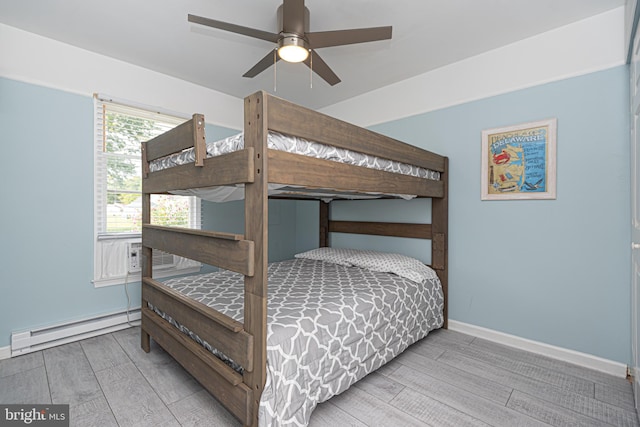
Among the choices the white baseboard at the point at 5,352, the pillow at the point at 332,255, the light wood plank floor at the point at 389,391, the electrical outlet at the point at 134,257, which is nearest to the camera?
the light wood plank floor at the point at 389,391

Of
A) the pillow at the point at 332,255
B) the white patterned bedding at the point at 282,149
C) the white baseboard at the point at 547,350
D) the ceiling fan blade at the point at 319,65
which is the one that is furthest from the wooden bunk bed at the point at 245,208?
the white baseboard at the point at 547,350

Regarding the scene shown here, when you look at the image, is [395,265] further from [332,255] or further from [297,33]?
[297,33]

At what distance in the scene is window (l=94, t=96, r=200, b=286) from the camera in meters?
2.47

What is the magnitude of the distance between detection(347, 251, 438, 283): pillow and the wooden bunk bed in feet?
2.14

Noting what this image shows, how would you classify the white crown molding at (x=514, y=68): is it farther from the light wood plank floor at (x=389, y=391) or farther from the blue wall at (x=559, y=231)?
the light wood plank floor at (x=389, y=391)

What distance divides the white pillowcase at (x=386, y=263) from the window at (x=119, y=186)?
5.40 feet

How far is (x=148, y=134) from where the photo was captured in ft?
9.14

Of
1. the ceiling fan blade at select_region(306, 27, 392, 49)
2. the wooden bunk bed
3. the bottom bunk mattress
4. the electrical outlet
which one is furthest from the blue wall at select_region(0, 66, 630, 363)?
the ceiling fan blade at select_region(306, 27, 392, 49)

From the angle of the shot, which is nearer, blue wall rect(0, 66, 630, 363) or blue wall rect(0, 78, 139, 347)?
blue wall rect(0, 66, 630, 363)

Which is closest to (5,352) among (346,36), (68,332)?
(68,332)

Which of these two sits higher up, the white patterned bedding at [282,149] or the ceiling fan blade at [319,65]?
the ceiling fan blade at [319,65]

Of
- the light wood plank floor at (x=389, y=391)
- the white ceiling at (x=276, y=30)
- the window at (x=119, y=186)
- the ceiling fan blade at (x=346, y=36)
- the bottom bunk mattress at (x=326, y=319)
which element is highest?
the white ceiling at (x=276, y=30)

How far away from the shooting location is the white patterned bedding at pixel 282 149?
1.31m

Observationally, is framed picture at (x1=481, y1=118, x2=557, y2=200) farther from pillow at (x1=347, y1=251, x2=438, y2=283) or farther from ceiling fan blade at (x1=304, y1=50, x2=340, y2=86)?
ceiling fan blade at (x1=304, y1=50, x2=340, y2=86)
